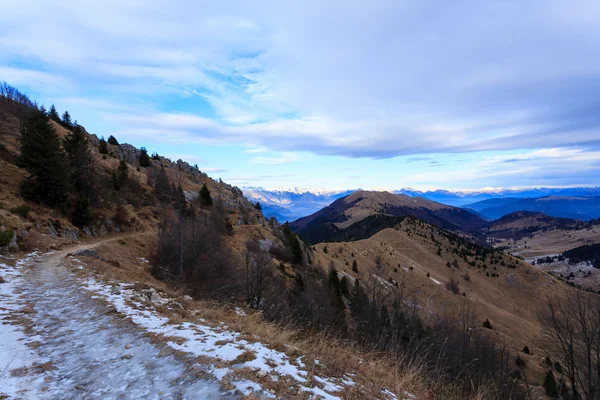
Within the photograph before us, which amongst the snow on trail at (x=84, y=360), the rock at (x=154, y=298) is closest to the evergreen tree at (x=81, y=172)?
the rock at (x=154, y=298)

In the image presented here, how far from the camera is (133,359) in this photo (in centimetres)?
545

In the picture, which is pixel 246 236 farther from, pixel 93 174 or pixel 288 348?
pixel 288 348

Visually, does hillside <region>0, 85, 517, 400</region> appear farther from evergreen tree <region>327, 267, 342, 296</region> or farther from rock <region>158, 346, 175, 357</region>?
evergreen tree <region>327, 267, 342, 296</region>

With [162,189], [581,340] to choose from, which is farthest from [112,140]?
[581,340]

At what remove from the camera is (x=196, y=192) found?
6038 cm

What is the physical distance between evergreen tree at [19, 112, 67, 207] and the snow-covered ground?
22.6 meters

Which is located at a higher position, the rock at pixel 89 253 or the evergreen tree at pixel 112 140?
the evergreen tree at pixel 112 140

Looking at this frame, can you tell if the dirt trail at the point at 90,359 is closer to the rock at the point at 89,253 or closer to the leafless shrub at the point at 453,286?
the rock at the point at 89,253

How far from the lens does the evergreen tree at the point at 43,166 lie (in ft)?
83.5

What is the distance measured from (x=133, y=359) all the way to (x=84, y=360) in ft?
3.59

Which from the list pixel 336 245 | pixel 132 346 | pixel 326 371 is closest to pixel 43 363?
pixel 132 346

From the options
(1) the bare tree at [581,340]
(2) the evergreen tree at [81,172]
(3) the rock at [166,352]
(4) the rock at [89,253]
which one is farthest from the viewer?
(2) the evergreen tree at [81,172]

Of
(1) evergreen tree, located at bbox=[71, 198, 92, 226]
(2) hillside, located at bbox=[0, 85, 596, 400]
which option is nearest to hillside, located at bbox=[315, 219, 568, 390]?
(2) hillside, located at bbox=[0, 85, 596, 400]

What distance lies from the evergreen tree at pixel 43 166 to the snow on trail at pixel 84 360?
2234 centimetres
